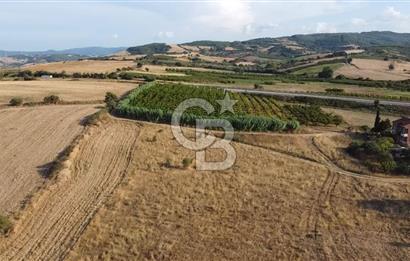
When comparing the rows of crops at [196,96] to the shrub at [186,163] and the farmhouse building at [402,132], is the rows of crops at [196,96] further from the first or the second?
the shrub at [186,163]

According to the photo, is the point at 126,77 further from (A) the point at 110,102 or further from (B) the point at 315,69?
(B) the point at 315,69

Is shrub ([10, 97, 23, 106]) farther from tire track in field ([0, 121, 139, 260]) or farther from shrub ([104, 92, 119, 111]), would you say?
tire track in field ([0, 121, 139, 260])

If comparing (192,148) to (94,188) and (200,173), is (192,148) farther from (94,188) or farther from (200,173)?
(94,188)

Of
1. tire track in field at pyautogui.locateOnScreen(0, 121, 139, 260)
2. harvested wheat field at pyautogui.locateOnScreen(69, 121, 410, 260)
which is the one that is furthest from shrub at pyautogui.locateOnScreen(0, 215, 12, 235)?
harvested wheat field at pyautogui.locateOnScreen(69, 121, 410, 260)

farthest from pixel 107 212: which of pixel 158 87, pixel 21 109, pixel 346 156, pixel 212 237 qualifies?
pixel 158 87

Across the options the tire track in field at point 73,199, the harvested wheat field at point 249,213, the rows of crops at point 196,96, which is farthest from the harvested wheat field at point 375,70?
the tire track in field at point 73,199

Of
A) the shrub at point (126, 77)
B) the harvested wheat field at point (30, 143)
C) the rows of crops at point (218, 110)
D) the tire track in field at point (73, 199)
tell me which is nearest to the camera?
the tire track in field at point (73, 199)
